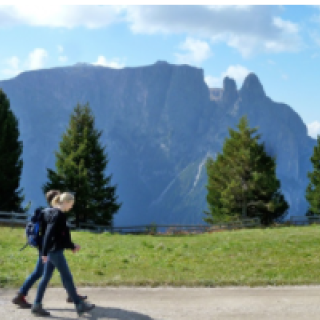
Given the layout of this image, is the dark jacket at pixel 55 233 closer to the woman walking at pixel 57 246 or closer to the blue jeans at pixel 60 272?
the woman walking at pixel 57 246

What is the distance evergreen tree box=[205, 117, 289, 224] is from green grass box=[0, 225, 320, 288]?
17.1 meters

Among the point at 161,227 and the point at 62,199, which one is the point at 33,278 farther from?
the point at 161,227

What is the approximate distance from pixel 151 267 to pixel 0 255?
5.06 metres

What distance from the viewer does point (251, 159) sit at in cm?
3481

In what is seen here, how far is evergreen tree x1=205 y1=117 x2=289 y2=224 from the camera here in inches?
1353

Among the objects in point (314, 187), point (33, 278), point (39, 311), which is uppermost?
point (314, 187)

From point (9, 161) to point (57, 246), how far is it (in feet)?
93.1

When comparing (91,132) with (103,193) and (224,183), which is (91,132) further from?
(224,183)

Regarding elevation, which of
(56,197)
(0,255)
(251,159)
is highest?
(251,159)

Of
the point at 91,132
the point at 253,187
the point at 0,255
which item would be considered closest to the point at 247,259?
the point at 0,255

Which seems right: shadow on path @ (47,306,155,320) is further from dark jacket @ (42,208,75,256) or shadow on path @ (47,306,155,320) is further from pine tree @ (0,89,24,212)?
Result: pine tree @ (0,89,24,212)

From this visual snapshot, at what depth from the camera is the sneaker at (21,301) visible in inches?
306

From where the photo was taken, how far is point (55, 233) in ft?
24.5

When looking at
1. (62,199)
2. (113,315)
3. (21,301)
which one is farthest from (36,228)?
(113,315)
